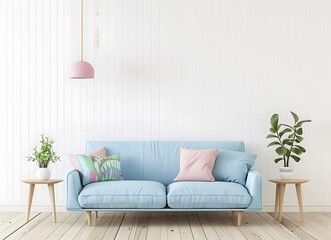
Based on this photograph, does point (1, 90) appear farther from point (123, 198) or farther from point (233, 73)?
point (233, 73)

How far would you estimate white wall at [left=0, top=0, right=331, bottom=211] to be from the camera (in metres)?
6.28

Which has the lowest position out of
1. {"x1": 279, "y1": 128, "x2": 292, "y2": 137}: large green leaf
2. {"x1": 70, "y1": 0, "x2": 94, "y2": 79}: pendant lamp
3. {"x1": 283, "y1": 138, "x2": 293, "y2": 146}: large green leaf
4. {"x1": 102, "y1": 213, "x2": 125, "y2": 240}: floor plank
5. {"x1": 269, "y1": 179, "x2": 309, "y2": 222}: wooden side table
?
{"x1": 102, "y1": 213, "x2": 125, "y2": 240}: floor plank

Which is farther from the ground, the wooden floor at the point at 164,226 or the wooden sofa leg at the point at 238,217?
the wooden sofa leg at the point at 238,217

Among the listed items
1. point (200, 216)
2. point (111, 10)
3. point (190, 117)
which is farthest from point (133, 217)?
point (111, 10)

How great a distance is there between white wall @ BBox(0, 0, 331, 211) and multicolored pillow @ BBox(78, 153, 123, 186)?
677 mm

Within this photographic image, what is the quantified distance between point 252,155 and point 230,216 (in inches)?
29.0

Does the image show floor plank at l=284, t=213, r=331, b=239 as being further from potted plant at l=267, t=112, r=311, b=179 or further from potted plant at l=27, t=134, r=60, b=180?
potted plant at l=27, t=134, r=60, b=180

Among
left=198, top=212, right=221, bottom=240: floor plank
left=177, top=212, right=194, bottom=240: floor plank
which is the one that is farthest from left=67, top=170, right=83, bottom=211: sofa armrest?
left=198, top=212, right=221, bottom=240: floor plank

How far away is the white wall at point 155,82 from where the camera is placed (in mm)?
6277

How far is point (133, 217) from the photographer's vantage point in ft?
19.3

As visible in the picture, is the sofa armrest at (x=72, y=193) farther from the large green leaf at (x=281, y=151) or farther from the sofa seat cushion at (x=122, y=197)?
the large green leaf at (x=281, y=151)

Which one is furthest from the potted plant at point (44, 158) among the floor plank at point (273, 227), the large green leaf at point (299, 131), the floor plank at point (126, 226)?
the large green leaf at point (299, 131)

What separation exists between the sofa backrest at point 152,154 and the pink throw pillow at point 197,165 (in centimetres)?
21

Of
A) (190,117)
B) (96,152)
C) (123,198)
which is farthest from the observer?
(190,117)
